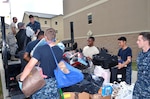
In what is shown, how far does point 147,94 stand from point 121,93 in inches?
54.9

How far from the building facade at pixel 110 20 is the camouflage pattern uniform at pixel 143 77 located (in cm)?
1201

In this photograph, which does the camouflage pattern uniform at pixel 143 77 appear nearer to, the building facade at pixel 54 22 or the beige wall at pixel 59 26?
the building facade at pixel 54 22

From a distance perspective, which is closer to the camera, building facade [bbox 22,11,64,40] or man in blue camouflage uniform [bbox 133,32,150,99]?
man in blue camouflage uniform [bbox 133,32,150,99]

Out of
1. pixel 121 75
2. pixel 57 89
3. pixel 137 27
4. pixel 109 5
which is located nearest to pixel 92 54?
pixel 121 75

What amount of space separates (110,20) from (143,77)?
16028 mm

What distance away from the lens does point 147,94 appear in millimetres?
3469

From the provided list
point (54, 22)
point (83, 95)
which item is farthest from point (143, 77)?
point (54, 22)

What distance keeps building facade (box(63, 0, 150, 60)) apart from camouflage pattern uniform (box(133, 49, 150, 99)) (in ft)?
39.4

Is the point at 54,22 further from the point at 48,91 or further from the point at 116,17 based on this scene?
the point at 48,91

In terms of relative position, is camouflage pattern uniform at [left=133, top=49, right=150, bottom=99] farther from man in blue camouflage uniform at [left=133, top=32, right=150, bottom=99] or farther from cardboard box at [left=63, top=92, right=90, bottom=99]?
cardboard box at [left=63, top=92, right=90, bottom=99]

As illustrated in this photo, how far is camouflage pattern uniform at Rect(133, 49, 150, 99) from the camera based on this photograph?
3390 millimetres

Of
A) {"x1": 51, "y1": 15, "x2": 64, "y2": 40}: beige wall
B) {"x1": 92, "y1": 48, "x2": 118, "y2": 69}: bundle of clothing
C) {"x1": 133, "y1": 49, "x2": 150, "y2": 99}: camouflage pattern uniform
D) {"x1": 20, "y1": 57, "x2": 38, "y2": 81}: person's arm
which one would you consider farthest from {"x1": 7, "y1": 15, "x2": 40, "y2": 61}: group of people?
{"x1": 51, "y1": 15, "x2": 64, "y2": 40}: beige wall

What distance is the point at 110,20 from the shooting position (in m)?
19.1

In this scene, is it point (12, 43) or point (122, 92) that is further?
point (12, 43)
